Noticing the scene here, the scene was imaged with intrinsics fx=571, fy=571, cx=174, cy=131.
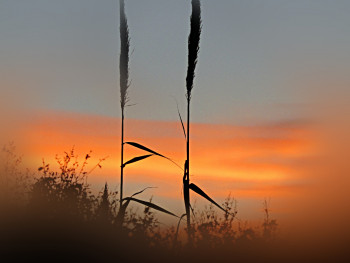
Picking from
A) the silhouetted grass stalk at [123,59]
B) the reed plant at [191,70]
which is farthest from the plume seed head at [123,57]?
the reed plant at [191,70]

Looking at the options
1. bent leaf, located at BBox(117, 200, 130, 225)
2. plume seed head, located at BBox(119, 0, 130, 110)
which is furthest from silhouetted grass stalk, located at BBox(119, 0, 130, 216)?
bent leaf, located at BBox(117, 200, 130, 225)

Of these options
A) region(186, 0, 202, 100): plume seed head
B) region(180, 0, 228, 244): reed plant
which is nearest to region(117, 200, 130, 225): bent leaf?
A: region(180, 0, 228, 244): reed plant

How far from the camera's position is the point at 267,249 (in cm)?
645

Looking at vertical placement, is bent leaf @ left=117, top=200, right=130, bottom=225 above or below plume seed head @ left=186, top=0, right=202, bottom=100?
below

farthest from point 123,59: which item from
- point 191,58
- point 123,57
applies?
point 191,58

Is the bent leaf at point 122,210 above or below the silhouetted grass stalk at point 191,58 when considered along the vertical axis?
below

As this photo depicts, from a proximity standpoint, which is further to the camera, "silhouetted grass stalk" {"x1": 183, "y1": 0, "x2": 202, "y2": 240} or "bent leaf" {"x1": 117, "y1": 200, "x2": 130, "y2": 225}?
"bent leaf" {"x1": 117, "y1": 200, "x2": 130, "y2": 225}

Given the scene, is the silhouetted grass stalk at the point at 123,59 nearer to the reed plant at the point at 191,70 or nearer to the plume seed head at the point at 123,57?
the plume seed head at the point at 123,57

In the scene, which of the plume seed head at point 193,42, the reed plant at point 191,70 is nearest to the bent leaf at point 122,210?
the reed plant at point 191,70

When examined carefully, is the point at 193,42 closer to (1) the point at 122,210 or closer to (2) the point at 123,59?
(2) the point at 123,59

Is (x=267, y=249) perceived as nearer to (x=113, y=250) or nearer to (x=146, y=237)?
(x=146, y=237)

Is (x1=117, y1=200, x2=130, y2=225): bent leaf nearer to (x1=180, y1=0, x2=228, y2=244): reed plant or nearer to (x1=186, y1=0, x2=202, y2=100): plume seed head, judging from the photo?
(x1=180, y1=0, x2=228, y2=244): reed plant

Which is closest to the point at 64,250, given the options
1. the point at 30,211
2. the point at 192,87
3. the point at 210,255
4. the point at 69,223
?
the point at 69,223

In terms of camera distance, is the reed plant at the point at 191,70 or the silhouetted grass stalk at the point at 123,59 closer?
the reed plant at the point at 191,70
